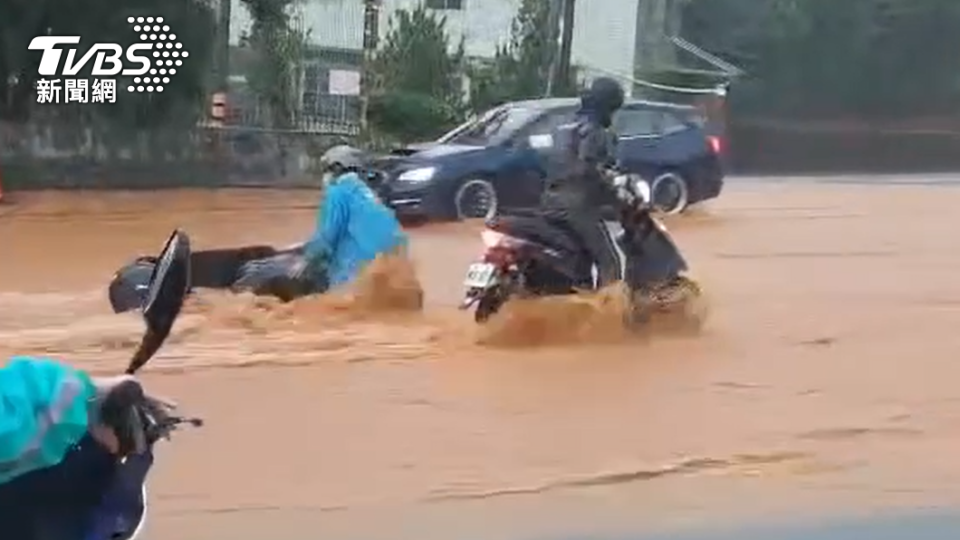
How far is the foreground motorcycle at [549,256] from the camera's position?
12.5m

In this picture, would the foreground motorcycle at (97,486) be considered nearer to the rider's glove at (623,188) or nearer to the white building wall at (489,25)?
the rider's glove at (623,188)

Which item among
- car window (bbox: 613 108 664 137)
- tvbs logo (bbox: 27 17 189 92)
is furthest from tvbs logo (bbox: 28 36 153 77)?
car window (bbox: 613 108 664 137)

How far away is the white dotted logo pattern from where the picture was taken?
25531mm

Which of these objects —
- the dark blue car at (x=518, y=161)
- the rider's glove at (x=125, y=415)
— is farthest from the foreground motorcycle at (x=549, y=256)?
the rider's glove at (x=125, y=415)

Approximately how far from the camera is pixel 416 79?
30188 millimetres

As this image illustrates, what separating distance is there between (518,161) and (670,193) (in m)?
2.49

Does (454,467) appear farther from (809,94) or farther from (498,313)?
(809,94)

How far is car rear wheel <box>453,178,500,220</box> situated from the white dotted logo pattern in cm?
614

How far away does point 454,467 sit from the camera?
30.4ft

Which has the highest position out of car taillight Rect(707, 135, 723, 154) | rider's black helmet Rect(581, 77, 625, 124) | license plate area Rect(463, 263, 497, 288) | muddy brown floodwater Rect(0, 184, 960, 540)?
rider's black helmet Rect(581, 77, 625, 124)

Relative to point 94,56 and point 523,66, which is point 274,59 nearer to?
point 94,56

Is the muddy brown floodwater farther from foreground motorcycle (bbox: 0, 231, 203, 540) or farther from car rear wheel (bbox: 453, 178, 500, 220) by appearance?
foreground motorcycle (bbox: 0, 231, 203, 540)

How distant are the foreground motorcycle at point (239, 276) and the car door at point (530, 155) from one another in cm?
782

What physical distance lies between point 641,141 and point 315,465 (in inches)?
558
